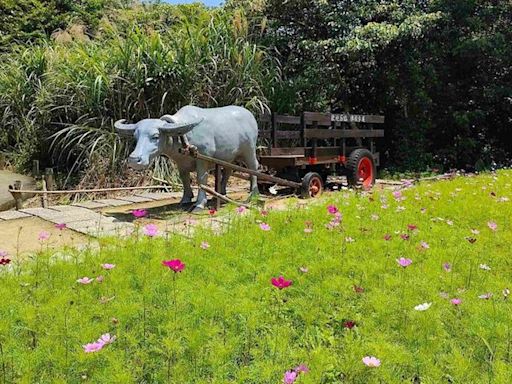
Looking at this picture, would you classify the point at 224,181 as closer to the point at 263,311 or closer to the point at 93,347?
the point at 263,311

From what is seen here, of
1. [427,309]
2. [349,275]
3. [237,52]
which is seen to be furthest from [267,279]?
[237,52]

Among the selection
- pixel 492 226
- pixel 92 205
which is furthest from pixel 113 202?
pixel 492 226

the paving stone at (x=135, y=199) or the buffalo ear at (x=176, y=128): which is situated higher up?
the buffalo ear at (x=176, y=128)

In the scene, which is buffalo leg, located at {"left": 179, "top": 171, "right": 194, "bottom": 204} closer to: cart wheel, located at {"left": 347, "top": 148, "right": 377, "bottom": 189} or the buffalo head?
the buffalo head

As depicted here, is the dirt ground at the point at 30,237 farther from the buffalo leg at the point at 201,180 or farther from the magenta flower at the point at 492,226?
the magenta flower at the point at 492,226

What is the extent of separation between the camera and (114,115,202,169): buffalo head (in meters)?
4.20

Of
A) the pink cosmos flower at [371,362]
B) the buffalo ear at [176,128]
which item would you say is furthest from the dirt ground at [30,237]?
the pink cosmos flower at [371,362]

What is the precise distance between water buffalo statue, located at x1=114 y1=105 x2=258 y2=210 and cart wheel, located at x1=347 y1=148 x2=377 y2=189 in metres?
1.48

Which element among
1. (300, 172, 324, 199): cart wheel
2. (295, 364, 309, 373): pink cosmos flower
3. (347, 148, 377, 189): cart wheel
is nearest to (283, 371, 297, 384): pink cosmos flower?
(295, 364, 309, 373): pink cosmos flower

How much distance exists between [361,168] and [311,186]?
1.09 metres

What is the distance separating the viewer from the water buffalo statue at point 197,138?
169 inches

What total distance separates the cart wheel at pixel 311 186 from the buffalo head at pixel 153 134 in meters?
1.75

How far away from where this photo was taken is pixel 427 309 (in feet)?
7.22

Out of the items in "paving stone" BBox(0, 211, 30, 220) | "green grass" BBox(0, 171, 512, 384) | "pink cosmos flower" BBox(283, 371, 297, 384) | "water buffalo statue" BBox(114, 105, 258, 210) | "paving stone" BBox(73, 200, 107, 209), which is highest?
"water buffalo statue" BBox(114, 105, 258, 210)
